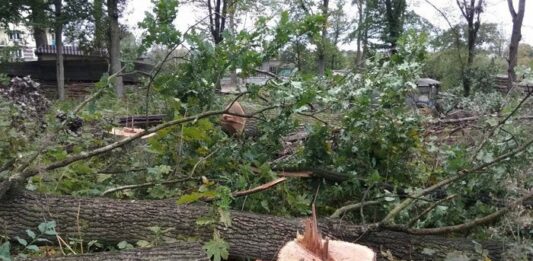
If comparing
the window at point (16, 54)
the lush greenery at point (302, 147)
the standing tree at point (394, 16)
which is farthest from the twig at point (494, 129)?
the standing tree at point (394, 16)

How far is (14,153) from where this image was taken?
3.30 meters

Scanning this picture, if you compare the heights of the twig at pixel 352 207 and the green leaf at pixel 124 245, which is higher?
the twig at pixel 352 207

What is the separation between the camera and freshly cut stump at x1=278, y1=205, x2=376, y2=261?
1.93 metres

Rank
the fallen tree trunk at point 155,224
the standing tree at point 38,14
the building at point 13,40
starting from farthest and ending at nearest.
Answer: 1. the building at point 13,40
2. the standing tree at point 38,14
3. the fallen tree trunk at point 155,224

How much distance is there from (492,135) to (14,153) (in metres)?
3.54

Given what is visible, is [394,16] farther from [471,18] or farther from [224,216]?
[224,216]

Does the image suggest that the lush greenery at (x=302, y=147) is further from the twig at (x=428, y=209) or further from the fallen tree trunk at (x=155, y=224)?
the fallen tree trunk at (x=155, y=224)

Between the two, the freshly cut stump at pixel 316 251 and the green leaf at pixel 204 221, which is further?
the green leaf at pixel 204 221

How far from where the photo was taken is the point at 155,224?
258cm

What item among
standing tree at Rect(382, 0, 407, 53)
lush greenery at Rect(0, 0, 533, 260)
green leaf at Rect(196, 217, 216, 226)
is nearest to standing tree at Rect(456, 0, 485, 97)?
standing tree at Rect(382, 0, 407, 53)

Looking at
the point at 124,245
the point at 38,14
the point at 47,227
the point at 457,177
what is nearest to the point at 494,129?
the point at 457,177

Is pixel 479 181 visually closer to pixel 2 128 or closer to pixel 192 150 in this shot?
pixel 192 150

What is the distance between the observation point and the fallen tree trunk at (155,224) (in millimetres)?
2508

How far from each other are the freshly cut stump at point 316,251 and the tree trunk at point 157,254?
468mm
